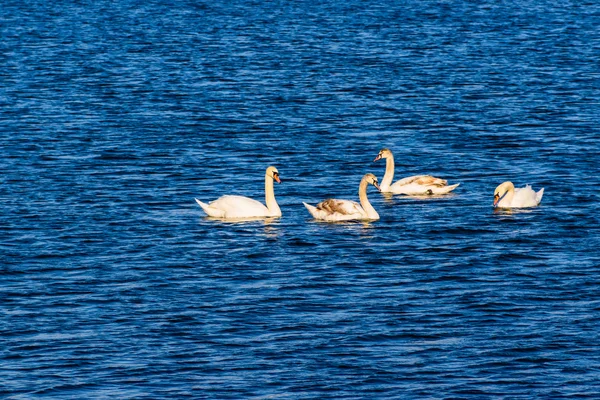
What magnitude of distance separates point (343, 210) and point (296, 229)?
39.7 inches

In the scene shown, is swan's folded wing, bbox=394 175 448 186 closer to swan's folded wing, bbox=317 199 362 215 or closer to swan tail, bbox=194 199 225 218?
swan's folded wing, bbox=317 199 362 215

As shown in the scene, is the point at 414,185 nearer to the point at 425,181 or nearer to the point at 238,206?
the point at 425,181

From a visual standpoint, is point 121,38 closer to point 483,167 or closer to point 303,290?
point 483,167

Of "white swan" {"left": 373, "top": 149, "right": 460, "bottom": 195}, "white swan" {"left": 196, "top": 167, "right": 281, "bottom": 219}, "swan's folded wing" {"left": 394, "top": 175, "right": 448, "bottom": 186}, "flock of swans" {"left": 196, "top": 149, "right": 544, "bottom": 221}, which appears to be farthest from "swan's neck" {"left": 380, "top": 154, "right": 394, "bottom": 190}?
"white swan" {"left": 196, "top": 167, "right": 281, "bottom": 219}

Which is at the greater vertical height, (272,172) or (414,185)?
(272,172)

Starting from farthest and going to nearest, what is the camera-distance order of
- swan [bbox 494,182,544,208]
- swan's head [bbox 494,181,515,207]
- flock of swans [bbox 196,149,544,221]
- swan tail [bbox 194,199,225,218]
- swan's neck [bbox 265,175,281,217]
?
swan's head [bbox 494,181,515,207] < swan [bbox 494,182,544,208] < swan's neck [bbox 265,175,281,217] < swan tail [bbox 194,199,225,218] < flock of swans [bbox 196,149,544,221]

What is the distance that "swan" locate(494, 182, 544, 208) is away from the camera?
90.9 feet

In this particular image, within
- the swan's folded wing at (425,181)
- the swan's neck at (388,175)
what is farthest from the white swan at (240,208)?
the swan's neck at (388,175)

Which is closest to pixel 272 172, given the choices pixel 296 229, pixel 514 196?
pixel 296 229

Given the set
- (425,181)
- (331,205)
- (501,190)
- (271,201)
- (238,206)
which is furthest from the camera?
(425,181)

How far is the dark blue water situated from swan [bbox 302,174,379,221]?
245mm

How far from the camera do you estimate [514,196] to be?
1091 inches

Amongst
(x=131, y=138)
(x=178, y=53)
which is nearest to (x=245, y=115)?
(x=131, y=138)

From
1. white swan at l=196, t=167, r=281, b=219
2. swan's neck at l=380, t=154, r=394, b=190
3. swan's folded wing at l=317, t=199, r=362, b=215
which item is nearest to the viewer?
swan's folded wing at l=317, t=199, r=362, b=215
